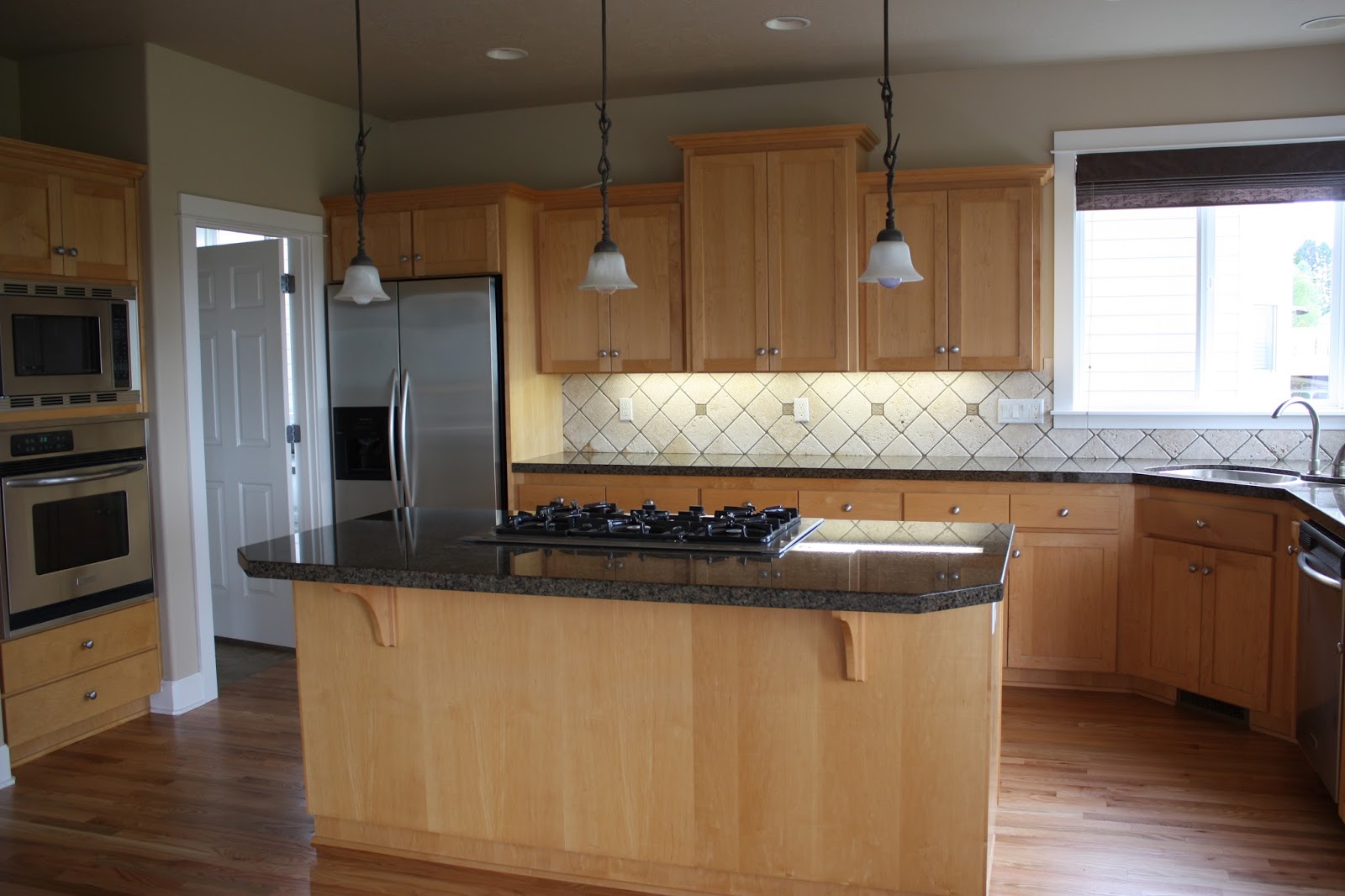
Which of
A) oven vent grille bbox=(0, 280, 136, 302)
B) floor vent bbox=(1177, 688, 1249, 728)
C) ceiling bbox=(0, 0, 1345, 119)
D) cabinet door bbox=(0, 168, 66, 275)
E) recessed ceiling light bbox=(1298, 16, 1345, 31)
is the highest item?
ceiling bbox=(0, 0, 1345, 119)

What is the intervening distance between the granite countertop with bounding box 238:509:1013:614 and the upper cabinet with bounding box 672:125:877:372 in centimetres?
173

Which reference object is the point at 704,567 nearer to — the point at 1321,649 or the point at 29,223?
the point at 1321,649

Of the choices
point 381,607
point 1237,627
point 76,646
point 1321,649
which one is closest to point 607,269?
point 381,607

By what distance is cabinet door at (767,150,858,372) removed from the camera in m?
4.54

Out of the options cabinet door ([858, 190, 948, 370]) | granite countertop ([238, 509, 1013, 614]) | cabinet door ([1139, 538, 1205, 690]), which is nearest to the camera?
granite countertop ([238, 509, 1013, 614])

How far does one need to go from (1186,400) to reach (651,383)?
95.0 inches

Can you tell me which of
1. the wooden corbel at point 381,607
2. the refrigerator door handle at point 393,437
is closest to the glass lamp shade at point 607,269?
the wooden corbel at point 381,607

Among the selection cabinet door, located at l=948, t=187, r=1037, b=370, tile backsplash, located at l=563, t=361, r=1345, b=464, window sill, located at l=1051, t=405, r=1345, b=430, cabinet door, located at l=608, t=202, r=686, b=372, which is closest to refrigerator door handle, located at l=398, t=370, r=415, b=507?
tile backsplash, located at l=563, t=361, r=1345, b=464

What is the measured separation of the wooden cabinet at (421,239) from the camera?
4.80 m

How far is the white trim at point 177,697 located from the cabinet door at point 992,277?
343 centimetres

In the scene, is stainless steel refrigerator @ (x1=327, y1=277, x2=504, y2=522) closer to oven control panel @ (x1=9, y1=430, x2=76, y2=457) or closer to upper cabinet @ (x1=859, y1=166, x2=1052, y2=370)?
oven control panel @ (x1=9, y1=430, x2=76, y2=457)

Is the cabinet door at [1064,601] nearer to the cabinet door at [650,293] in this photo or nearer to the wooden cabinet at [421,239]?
the cabinet door at [650,293]

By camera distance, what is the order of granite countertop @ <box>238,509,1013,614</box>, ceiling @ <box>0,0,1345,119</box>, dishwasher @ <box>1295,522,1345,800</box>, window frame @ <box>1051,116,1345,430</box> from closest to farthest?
1. granite countertop @ <box>238,509,1013,614</box>
2. dishwasher @ <box>1295,522,1345,800</box>
3. ceiling @ <box>0,0,1345,119</box>
4. window frame @ <box>1051,116,1345,430</box>

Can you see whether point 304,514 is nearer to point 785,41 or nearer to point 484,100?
point 484,100
